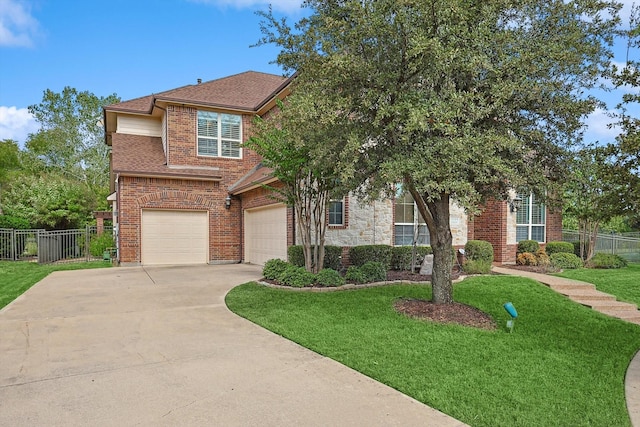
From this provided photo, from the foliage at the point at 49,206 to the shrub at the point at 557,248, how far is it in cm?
2251

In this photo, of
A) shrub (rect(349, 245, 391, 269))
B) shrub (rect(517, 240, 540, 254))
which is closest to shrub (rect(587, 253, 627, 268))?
shrub (rect(517, 240, 540, 254))

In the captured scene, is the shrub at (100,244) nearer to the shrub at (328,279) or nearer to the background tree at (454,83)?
the shrub at (328,279)

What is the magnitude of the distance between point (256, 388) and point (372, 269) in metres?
6.33

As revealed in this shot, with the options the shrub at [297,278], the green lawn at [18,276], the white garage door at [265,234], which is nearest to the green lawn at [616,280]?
the shrub at [297,278]

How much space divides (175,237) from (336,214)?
680 centimetres

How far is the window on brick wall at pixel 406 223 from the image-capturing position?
13.1 m

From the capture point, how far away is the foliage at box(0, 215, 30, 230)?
1948cm

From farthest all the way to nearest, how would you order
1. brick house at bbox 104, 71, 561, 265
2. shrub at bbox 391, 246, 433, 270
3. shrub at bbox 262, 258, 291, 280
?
brick house at bbox 104, 71, 561, 265 < shrub at bbox 391, 246, 433, 270 < shrub at bbox 262, 258, 291, 280

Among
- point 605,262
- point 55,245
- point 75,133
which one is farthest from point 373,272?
point 75,133

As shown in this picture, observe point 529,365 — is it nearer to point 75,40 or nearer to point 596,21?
point 596,21

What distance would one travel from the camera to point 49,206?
22000 millimetres

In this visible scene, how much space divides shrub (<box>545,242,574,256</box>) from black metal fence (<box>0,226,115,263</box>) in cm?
1673

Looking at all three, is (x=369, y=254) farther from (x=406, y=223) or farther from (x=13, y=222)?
(x=13, y=222)

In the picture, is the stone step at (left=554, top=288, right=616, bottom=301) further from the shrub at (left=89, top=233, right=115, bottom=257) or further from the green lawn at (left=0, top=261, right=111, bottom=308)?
the shrub at (left=89, top=233, right=115, bottom=257)
